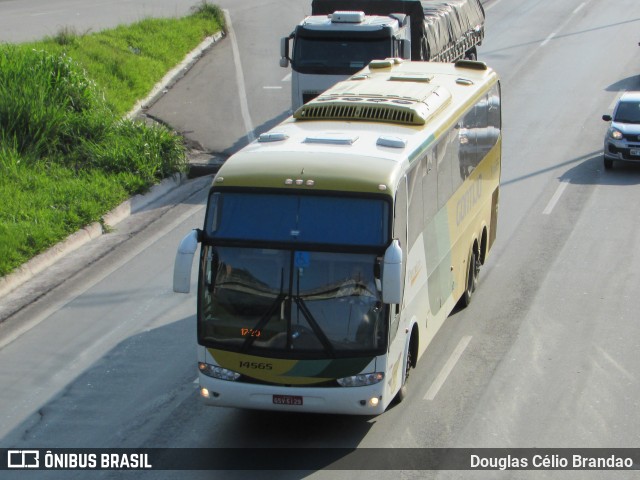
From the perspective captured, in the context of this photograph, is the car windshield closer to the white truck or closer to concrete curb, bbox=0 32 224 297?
the white truck

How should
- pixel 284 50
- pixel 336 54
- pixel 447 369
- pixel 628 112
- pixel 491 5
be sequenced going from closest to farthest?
pixel 447 369
pixel 336 54
pixel 628 112
pixel 284 50
pixel 491 5

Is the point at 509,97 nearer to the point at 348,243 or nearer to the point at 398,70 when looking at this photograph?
the point at 398,70

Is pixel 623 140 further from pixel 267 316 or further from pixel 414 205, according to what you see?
pixel 267 316

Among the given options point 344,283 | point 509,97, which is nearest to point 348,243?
point 344,283

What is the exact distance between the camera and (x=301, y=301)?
11.1 meters

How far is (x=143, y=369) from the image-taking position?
14.2 metres

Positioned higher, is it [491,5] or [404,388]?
[404,388]

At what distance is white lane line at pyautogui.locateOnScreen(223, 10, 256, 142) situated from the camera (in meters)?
27.1

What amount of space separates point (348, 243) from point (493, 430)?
2854 mm

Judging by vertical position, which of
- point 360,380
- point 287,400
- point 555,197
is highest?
point 360,380

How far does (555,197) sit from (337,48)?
602 cm

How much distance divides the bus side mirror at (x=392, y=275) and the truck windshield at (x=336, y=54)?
1387 cm

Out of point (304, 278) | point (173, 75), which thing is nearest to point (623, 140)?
point (173, 75)

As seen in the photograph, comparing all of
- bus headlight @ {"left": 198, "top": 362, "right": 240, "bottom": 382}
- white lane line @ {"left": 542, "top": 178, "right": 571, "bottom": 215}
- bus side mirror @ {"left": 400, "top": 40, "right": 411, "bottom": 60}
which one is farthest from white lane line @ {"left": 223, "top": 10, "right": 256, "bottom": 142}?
bus headlight @ {"left": 198, "top": 362, "right": 240, "bottom": 382}
